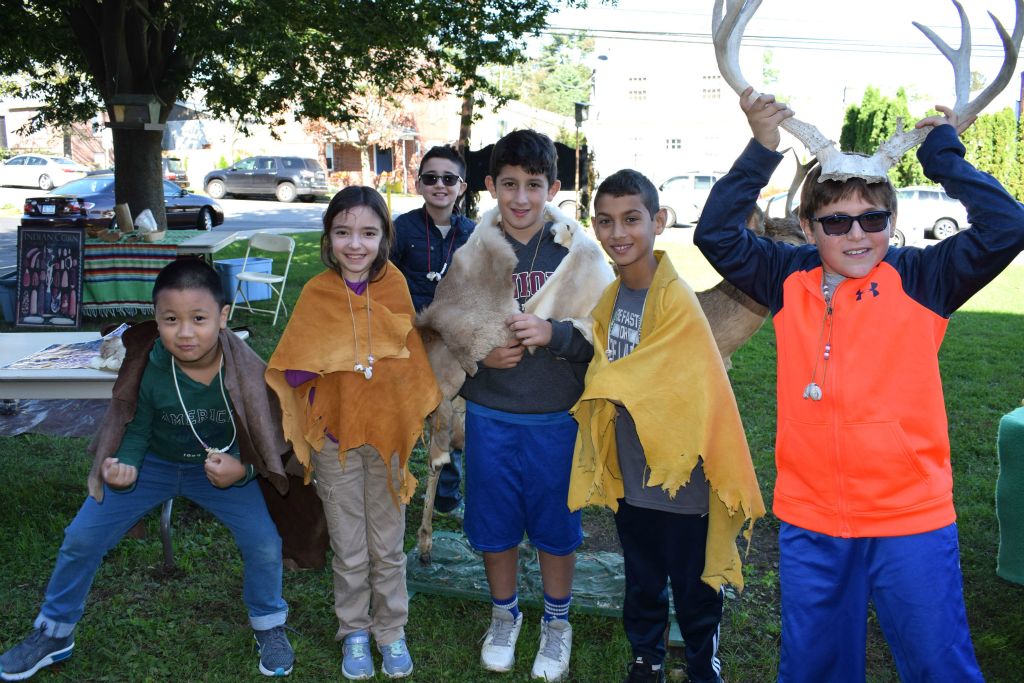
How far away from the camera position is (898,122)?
2.34 meters

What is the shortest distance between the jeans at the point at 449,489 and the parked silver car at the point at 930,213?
17493 millimetres

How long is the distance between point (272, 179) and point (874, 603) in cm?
2959

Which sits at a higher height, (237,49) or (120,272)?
(237,49)

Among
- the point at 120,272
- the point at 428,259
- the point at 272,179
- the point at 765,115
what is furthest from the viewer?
the point at 272,179

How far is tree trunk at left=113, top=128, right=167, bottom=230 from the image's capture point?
37.6 feet

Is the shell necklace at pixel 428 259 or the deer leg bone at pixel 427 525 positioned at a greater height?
the shell necklace at pixel 428 259

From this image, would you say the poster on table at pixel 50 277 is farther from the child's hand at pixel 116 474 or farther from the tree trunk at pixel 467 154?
the child's hand at pixel 116 474

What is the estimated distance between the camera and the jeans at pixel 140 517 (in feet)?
10.0

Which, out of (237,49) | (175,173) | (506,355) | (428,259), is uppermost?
A: (175,173)

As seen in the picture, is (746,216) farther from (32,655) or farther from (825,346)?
(32,655)

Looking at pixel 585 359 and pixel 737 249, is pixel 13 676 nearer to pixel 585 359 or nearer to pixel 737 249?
pixel 585 359

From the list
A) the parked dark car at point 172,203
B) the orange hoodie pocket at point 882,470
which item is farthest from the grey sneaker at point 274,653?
the parked dark car at point 172,203

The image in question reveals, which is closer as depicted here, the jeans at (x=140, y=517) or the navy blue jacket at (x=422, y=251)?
the jeans at (x=140, y=517)

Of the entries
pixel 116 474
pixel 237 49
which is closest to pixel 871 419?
pixel 116 474
